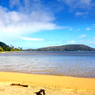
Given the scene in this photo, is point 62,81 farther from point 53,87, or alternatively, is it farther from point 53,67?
point 53,67

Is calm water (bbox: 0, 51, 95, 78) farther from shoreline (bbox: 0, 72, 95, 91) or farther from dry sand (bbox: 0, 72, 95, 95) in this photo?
dry sand (bbox: 0, 72, 95, 95)

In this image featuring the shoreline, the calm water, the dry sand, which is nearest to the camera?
the dry sand

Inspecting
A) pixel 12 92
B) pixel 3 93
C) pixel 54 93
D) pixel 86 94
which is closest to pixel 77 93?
pixel 86 94

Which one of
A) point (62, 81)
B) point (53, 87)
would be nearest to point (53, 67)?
point (62, 81)

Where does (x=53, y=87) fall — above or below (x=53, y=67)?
above

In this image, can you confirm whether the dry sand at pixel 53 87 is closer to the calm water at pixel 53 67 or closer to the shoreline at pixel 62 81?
the shoreline at pixel 62 81

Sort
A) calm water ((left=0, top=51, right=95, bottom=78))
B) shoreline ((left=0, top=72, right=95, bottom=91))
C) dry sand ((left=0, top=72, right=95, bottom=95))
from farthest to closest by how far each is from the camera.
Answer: calm water ((left=0, top=51, right=95, bottom=78))
shoreline ((left=0, top=72, right=95, bottom=91))
dry sand ((left=0, top=72, right=95, bottom=95))

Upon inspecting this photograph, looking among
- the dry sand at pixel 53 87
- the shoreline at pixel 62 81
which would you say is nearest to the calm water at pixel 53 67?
the shoreline at pixel 62 81

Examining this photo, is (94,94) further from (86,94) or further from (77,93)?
(77,93)

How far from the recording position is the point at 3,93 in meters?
6.30

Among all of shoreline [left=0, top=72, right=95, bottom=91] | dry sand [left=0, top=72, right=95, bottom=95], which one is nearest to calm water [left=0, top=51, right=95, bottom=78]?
shoreline [left=0, top=72, right=95, bottom=91]

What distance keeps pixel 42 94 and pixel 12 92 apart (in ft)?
6.21

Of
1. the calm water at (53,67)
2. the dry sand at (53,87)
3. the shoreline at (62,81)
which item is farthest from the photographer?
the calm water at (53,67)

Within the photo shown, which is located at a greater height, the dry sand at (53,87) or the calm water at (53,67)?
the dry sand at (53,87)
